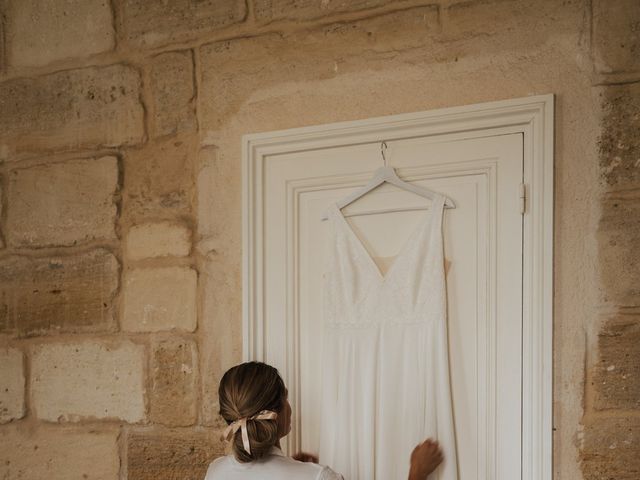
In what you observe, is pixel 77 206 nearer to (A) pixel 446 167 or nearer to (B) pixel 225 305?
(B) pixel 225 305

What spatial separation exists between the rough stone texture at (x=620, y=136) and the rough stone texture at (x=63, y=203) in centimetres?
175

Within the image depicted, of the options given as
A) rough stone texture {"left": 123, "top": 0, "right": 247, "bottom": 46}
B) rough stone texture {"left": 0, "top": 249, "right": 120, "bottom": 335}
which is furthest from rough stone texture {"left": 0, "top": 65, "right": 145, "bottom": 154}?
rough stone texture {"left": 0, "top": 249, "right": 120, "bottom": 335}

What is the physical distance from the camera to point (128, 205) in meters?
2.67

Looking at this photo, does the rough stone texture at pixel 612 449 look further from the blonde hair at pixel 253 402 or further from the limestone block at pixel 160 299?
the limestone block at pixel 160 299

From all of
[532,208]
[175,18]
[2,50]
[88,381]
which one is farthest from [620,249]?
[2,50]

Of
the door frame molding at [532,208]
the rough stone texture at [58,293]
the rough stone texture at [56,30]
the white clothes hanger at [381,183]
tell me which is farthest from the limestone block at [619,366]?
the rough stone texture at [56,30]

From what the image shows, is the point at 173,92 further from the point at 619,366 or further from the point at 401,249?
the point at 619,366

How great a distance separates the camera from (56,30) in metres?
2.82

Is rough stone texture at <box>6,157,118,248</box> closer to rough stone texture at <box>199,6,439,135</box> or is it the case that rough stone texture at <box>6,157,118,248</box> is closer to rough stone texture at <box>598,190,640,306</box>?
rough stone texture at <box>199,6,439,135</box>

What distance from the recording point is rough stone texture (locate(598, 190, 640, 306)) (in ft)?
6.48

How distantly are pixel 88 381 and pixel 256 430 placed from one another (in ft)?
3.72

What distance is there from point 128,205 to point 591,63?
1.70 meters

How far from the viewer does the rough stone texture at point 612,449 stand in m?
1.95

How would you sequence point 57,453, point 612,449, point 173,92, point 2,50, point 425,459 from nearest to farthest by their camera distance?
point 612,449 → point 425,459 → point 173,92 → point 57,453 → point 2,50
